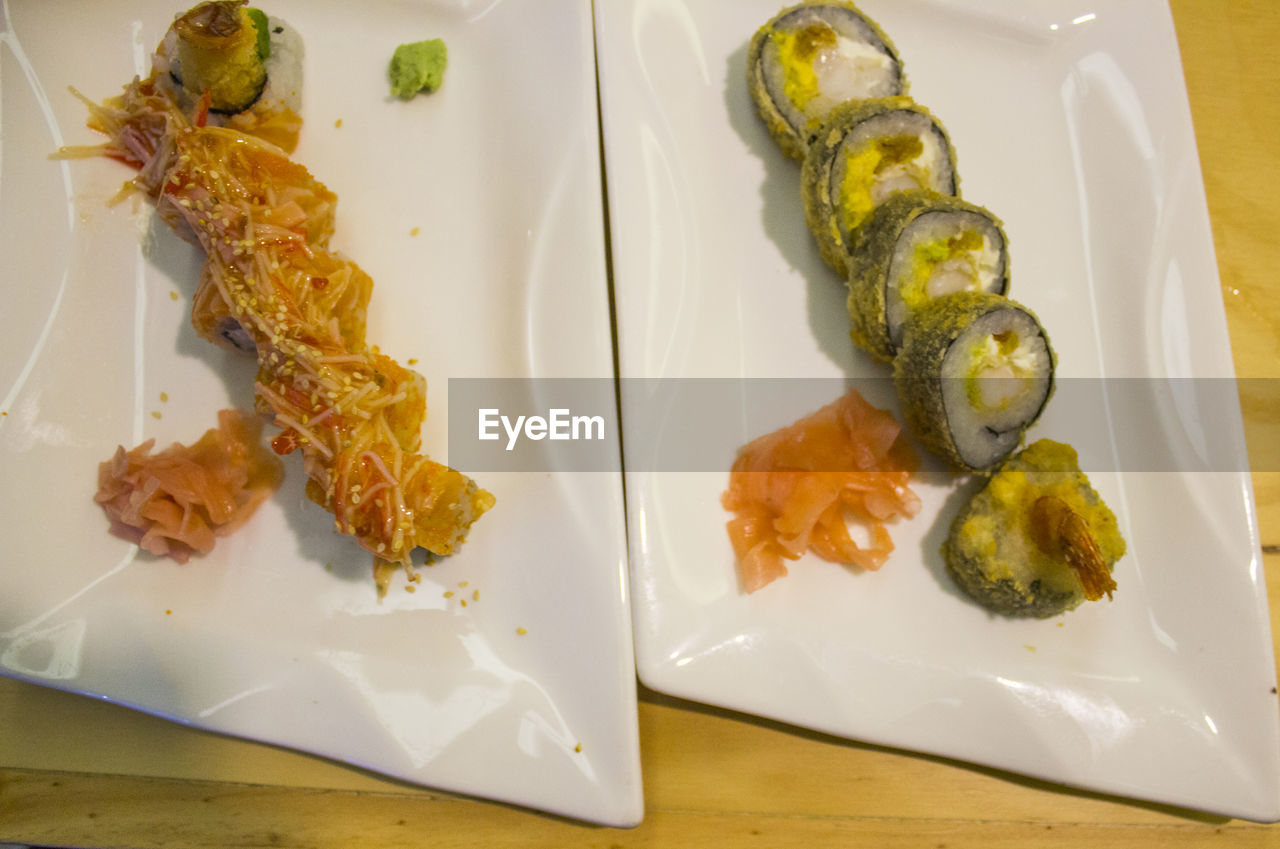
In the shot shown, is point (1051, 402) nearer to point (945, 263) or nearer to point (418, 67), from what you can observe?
point (945, 263)

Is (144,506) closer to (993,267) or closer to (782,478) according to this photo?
(782,478)

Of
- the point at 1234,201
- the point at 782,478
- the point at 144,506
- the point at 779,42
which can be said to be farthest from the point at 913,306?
the point at 144,506

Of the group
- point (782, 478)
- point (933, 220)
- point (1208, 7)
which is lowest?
point (782, 478)

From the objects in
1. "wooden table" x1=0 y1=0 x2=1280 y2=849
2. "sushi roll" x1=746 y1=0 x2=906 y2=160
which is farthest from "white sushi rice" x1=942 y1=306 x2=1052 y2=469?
"wooden table" x1=0 y1=0 x2=1280 y2=849

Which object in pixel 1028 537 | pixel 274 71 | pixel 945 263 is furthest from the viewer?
pixel 274 71

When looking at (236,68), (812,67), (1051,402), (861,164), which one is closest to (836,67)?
(812,67)

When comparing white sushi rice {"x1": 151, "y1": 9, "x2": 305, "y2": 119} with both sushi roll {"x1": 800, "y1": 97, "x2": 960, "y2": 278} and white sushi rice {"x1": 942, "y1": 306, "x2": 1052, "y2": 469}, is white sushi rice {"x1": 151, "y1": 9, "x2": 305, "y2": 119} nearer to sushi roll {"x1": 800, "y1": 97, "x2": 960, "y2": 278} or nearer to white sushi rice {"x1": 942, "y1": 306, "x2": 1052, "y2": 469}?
sushi roll {"x1": 800, "y1": 97, "x2": 960, "y2": 278}
